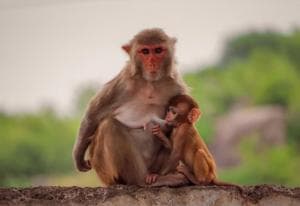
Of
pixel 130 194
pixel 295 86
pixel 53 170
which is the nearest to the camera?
pixel 130 194

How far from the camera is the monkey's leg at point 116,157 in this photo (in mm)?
5672

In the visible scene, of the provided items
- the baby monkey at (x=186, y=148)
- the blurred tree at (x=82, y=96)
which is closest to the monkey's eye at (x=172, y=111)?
the baby monkey at (x=186, y=148)

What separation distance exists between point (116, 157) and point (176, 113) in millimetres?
416

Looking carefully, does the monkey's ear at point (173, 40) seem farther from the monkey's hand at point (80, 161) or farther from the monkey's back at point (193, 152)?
the monkey's hand at point (80, 161)

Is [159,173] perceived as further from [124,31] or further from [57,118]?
[57,118]

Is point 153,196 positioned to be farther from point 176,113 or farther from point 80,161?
point 80,161

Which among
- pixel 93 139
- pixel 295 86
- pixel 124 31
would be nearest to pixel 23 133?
pixel 124 31

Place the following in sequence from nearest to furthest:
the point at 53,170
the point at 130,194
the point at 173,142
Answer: the point at 130,194 → the point at 173,142 → the point at 53,170

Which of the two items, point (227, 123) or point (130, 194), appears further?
point (227, 123)

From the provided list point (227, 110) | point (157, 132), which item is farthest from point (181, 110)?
point (227, 110)

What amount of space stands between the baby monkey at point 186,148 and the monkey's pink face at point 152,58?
0.24 meters

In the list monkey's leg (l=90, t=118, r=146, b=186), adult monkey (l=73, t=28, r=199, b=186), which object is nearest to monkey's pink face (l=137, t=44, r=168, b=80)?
adult monkey (l=73, t=28, r=199, b=186)

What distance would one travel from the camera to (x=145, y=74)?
5.90 m

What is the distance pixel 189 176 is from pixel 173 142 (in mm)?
242
